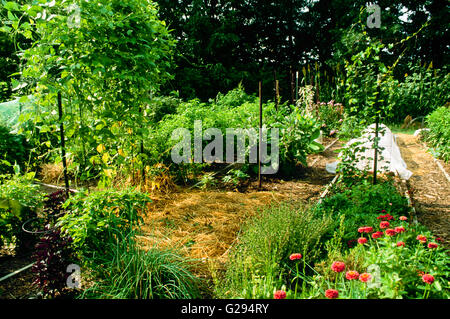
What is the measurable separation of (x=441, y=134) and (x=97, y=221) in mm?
6721

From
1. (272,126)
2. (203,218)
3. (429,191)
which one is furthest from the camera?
(272,126)

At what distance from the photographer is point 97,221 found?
83.4 inches

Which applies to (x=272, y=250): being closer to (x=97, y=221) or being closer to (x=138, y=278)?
(x=138, y=278)

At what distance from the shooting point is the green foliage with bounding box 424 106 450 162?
19.0ft

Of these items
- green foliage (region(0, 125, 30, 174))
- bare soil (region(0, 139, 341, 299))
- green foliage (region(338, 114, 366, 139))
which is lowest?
bare soil (region(0, 139, 341, 299))

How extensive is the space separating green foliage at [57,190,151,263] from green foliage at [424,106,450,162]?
565cm

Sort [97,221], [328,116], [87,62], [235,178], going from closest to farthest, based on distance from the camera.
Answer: [97,221] < [87,62] < [235,178] < [328,116]

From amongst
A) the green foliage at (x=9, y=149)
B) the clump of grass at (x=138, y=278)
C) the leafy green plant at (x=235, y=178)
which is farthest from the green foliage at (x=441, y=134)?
the green foliage at (x=9, y=149)

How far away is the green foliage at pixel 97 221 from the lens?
2051 millimetres

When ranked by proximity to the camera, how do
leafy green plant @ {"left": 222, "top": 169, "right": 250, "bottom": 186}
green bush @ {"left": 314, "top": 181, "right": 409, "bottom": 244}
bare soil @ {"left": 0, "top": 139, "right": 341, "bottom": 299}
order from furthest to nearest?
leafy green plant @ {"left": 222, "top": 169, "right": 250, "bottom": 186} < green bush @ {"left": 314, "top": 181, "right": 409, "bottom": 244} < bare soil @ {"left": 0, "top": 139, "right": 341, "bottom": 299}

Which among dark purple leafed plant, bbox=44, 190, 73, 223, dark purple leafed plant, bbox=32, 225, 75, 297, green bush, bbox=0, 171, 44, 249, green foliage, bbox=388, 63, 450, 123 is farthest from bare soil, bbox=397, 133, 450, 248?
green foliage, bbox=388, 63, 450, 123

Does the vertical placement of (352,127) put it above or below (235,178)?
above

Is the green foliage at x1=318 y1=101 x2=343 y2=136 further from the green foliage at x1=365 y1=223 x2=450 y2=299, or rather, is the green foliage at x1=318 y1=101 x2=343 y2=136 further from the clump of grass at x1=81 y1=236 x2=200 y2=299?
the clump of grass at x1=81 y1=236 x2=200 y2=299

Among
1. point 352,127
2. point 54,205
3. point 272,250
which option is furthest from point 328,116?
point 54,205
